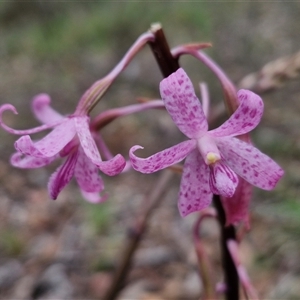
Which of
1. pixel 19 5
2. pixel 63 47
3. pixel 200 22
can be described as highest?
pixel 19 5

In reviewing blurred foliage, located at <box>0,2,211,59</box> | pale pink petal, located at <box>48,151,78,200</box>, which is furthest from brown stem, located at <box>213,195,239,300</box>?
blurred foliage, located at <box>0,2,211,59</box>

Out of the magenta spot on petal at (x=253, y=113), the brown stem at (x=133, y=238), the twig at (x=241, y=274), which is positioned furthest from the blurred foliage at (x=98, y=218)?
the magenta spot on petal at (x=253, y=113)

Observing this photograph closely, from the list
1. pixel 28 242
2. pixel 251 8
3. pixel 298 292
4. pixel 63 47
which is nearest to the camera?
pixel 298 292

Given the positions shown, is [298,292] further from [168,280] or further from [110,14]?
[110,14]

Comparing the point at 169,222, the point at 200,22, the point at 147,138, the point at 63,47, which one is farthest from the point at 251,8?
the point at 169,222

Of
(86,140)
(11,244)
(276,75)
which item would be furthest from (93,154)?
(11,244)

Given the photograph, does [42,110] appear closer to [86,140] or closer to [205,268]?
[86,140]

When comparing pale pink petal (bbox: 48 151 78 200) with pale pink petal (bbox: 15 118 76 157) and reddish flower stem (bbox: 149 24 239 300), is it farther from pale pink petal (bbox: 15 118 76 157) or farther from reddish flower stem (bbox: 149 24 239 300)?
reddish flower stem (bbox: 149 24 239 300)
